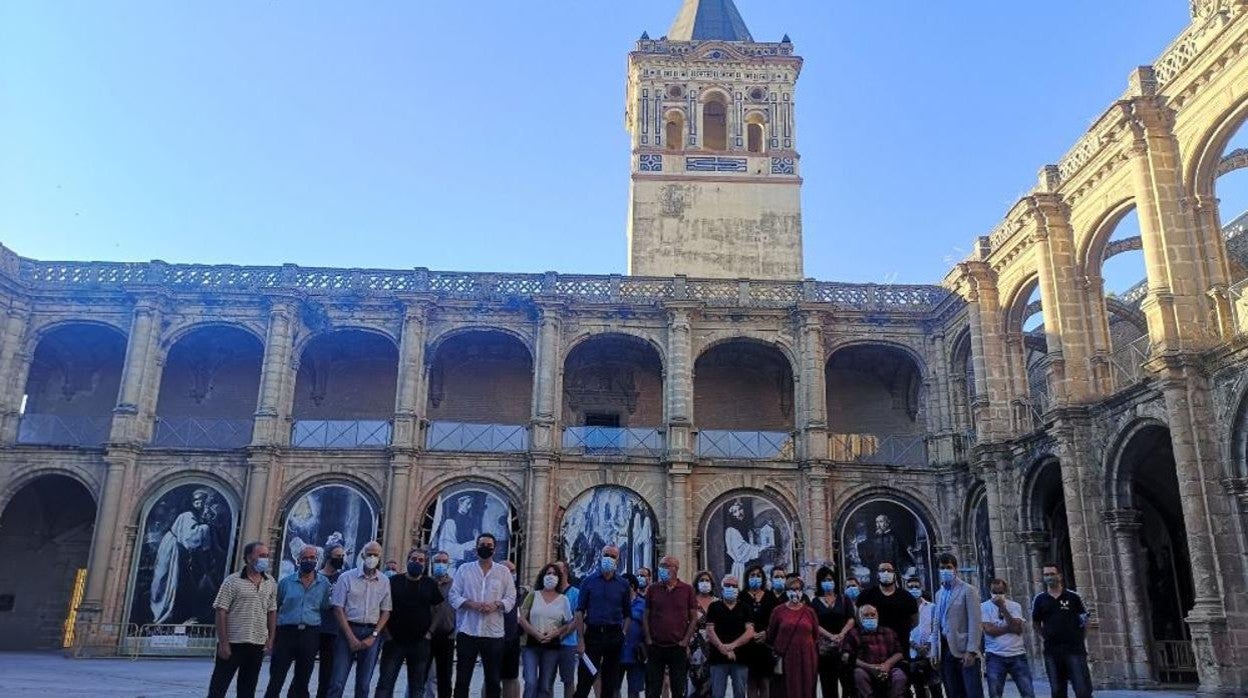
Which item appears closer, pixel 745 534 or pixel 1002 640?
pixel 1002 640

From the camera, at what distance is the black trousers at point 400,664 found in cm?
842

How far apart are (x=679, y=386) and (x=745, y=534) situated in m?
3.89

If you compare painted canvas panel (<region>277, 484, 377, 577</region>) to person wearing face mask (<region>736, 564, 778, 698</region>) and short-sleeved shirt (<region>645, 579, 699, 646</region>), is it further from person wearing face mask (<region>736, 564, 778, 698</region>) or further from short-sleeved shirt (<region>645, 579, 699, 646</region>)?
person wearing face mask (<region>736, 564, 778, 698</region>)

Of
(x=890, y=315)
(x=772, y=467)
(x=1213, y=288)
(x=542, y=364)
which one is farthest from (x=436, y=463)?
(x=1213, y=288)

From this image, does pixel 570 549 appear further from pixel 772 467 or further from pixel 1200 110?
pixel 1200 110

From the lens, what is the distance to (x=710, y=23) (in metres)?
34.2

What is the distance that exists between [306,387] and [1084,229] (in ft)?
63.3

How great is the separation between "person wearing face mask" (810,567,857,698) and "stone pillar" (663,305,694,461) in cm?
1312

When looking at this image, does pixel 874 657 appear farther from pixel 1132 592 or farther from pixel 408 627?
pixel 1132 592

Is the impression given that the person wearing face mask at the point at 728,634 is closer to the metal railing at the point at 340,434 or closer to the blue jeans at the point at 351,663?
the blue jeans at the point at 351,663

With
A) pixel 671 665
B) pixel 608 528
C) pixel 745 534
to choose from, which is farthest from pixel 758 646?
pixel 745 534

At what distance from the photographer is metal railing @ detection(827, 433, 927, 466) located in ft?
77.4

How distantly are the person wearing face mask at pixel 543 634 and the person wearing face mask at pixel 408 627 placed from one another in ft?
2.89

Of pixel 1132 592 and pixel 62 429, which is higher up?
pixel 62 429
